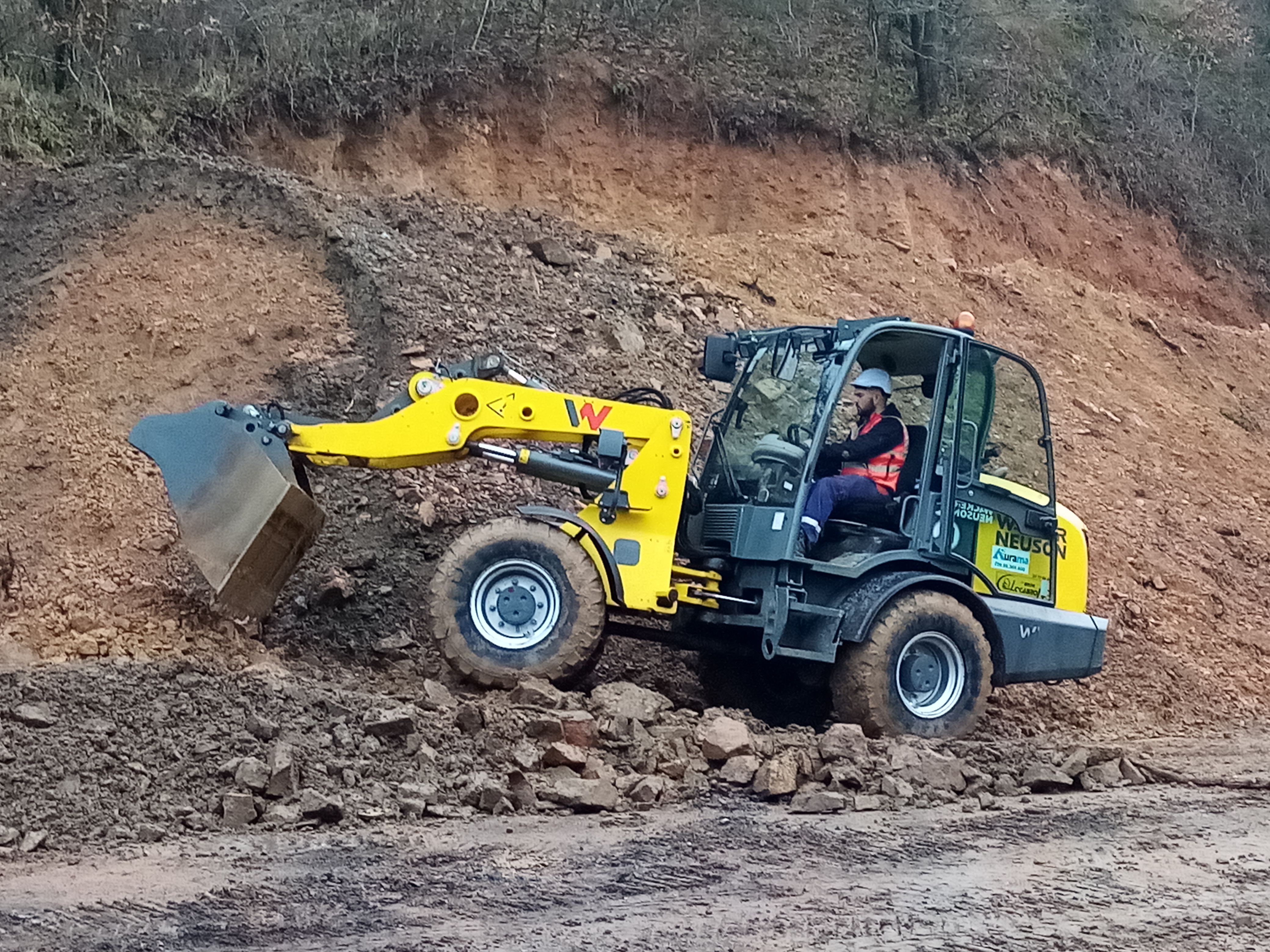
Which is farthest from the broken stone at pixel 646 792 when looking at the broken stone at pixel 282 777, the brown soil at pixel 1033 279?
the brown soil at pixel 1033 279

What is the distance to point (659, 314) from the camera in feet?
42.5

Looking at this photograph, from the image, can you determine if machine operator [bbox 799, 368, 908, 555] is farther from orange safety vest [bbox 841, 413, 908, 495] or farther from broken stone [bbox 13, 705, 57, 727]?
broken stone [bbox 13, 705, 57, 727]

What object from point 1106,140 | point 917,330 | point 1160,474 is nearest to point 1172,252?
point 1106,140

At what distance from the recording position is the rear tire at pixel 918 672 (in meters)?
7.55

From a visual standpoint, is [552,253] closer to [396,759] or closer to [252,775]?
[396,759]

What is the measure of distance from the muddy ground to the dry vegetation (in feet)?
1.33

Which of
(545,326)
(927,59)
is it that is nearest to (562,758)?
(545,326)

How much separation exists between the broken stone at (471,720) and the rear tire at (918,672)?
204 centimetres

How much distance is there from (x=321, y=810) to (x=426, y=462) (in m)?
2.35

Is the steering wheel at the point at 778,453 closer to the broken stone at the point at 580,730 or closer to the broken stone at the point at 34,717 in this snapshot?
the broken stone at the point at 580,730

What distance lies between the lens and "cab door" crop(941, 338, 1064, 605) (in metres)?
8.09

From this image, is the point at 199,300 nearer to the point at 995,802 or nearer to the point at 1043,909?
the point at 995,802

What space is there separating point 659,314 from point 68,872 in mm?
8595

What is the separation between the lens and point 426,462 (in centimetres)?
766
